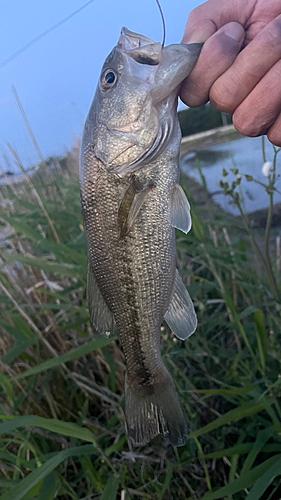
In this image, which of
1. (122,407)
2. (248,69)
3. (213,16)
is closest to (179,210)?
(248,69)

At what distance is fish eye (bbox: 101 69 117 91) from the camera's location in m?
1.42

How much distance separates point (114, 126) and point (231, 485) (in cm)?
147

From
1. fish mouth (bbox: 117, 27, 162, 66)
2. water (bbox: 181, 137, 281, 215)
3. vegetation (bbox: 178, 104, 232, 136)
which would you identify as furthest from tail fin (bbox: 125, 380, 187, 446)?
vegetation (bbox: 178, 104, 232, 136)

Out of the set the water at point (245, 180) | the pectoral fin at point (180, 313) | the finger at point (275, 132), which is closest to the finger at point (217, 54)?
the finger at point (275, 132)

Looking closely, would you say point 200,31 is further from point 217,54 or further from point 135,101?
point 135,101

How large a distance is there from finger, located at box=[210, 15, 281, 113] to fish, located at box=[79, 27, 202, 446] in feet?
0.46

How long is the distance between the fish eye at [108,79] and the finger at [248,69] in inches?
17.1

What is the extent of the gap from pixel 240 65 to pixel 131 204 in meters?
0.58

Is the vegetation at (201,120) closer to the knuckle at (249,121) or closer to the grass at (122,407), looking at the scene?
the grass at (122,407)

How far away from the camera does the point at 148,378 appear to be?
56.2 inches

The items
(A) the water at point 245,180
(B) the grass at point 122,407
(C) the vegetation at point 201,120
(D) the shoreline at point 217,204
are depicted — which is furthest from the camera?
(C) the vegetation at point 201,120

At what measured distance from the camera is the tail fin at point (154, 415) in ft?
4.32

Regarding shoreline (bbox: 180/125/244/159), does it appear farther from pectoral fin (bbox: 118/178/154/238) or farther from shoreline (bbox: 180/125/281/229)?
pectoral fin (bbox: 118/178/154/238)

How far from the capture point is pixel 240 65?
1.13 m
